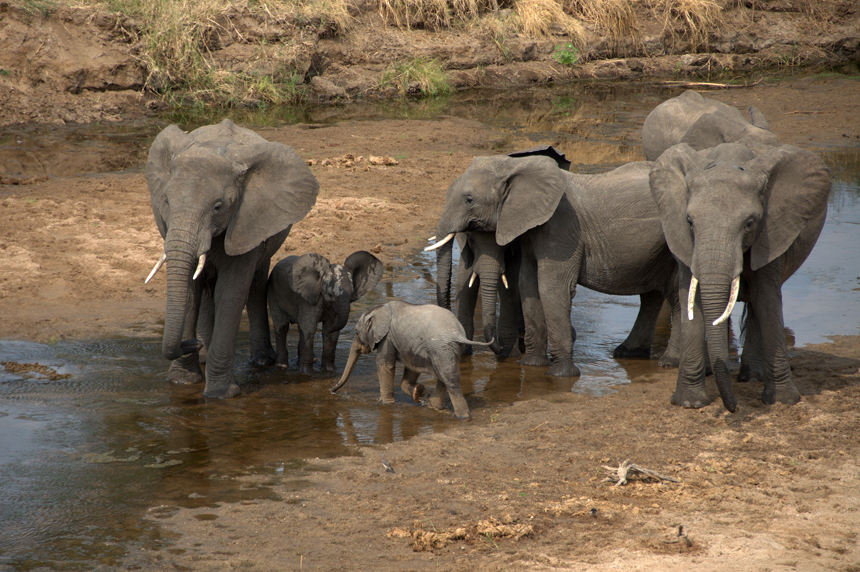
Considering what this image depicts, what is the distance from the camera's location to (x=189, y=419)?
6.56 m

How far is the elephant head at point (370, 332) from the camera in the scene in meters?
6.98

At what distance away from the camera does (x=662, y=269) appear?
26.2ft

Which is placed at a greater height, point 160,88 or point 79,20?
point 79,20

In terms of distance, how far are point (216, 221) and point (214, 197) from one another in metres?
0.20

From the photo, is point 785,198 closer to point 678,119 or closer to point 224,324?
point 224,324

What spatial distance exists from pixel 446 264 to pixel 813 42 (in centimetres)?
2452

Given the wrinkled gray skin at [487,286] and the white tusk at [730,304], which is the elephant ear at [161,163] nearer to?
the wrinkled gray skin at [487,286]

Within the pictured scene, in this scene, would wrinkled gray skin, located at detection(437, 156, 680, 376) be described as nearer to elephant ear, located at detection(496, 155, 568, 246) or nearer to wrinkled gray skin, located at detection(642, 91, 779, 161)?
elephant ear, located at detection(496, 155, 568, 246)

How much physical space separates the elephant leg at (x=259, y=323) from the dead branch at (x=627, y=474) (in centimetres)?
369

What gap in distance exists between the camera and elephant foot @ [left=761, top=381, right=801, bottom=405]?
6.67 meters

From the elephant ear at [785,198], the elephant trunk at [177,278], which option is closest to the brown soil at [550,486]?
the elephant ear at [785,198]

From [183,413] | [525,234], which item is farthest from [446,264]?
[183,413]

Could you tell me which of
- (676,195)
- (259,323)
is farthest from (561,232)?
(259,323)

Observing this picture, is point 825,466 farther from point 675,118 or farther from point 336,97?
point 336,97
